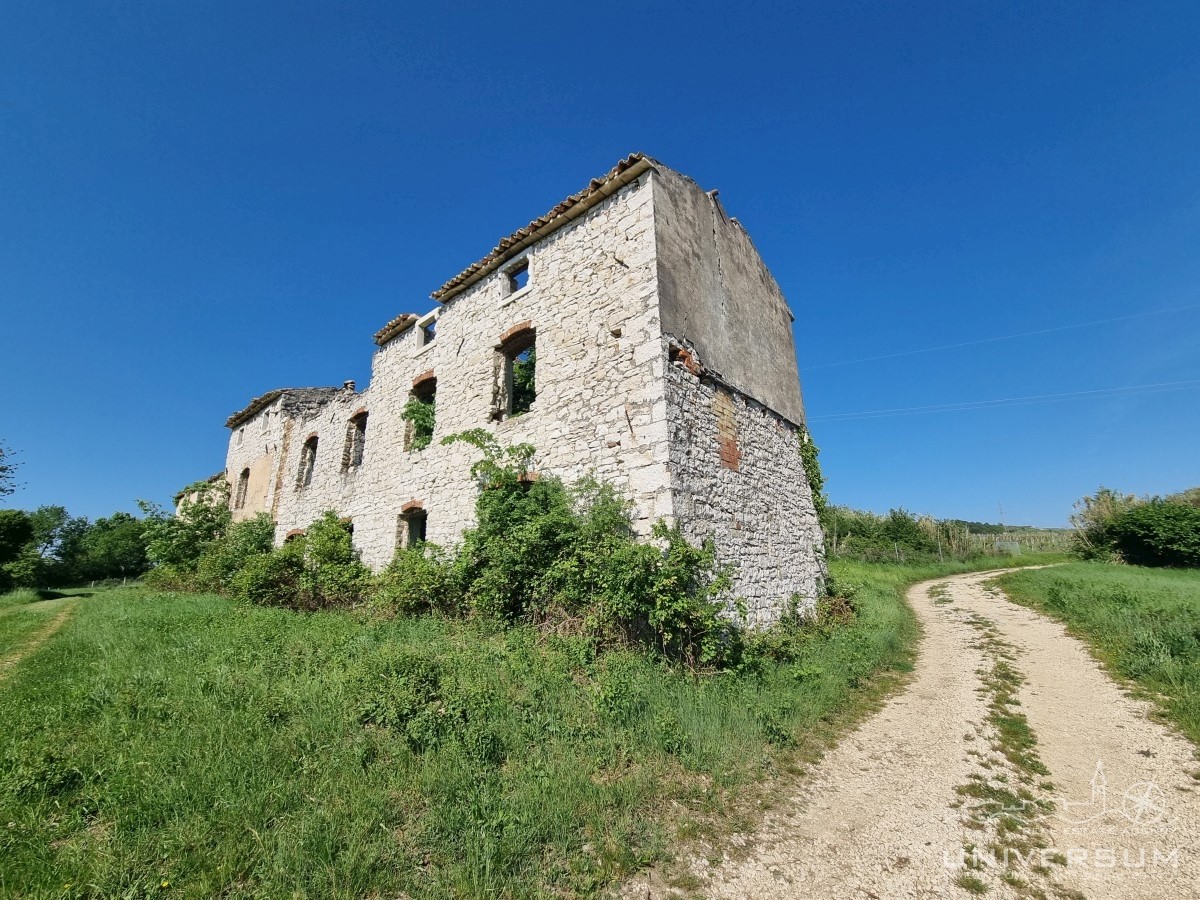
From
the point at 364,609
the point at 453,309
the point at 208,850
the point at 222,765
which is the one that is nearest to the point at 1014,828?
the point at 208,850

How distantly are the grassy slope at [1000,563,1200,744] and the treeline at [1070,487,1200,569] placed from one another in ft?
32.5

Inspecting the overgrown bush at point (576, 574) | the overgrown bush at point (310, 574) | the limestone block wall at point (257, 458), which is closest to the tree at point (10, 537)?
the limestone block wall at point (257, 458)

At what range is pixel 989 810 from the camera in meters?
3.52

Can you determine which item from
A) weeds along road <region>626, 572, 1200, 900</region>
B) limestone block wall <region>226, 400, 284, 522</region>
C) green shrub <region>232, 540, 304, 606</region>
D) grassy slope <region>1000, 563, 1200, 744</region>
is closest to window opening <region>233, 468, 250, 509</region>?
limestone block wall <region>226, 400, 284, 522</region>

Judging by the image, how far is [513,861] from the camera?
9.02 ft

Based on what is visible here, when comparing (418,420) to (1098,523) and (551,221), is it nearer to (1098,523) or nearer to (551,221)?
(551,221)

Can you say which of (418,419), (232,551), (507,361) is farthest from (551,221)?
(232,551)

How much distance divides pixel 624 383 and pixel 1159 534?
81.5 feet

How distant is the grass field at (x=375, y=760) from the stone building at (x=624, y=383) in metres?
2.50

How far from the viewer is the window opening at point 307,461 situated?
15.6 metres

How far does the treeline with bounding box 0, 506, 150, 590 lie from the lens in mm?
20297

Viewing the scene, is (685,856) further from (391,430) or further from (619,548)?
(391,430)

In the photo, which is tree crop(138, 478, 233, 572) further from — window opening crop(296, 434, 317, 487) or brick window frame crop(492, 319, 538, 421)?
brick window frame crop(492, 319, 538, 421)

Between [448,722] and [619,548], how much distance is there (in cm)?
295
